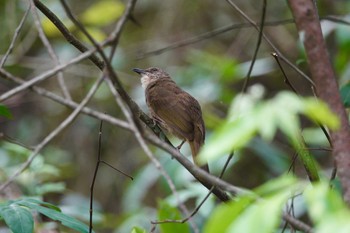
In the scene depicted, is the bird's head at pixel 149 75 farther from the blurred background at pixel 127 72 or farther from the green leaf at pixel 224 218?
the green leaf at pixel 224 218

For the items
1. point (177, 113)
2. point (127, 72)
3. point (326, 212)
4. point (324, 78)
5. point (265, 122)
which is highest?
point (127, 72)

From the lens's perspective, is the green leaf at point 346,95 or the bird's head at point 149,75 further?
the bird's head at point 149,75

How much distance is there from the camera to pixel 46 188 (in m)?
3.68

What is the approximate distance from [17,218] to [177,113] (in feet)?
8.23

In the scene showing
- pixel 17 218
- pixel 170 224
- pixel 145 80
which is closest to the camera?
pixel 17 218

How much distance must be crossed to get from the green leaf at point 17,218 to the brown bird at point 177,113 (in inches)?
80.6

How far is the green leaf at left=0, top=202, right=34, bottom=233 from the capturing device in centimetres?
210

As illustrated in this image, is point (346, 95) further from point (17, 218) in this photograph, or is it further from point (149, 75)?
point (149, 75)

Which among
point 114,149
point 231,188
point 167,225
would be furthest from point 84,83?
point 231,188

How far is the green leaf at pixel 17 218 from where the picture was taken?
2.10 meters

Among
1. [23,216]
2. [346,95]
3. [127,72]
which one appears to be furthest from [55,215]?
[127,72]

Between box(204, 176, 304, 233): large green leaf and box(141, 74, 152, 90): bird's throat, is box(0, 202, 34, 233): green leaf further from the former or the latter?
box(141, 74, 152, 90): bird's throat

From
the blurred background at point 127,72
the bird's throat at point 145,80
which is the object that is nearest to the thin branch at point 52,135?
the bird's throat at point 145,80

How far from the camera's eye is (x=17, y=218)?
2.12 m
